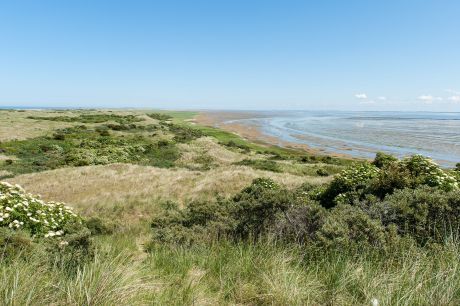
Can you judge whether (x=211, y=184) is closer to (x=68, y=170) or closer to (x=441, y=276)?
(x=68, y=170)

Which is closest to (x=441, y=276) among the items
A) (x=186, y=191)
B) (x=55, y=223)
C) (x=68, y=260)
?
(x=68, y=260)

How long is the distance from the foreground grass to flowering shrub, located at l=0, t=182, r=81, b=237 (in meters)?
4.14

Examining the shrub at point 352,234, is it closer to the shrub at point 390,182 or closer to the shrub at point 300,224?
the shrub at point 300,224

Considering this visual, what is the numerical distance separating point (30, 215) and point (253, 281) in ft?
21.0

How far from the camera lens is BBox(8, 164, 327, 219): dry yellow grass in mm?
16938

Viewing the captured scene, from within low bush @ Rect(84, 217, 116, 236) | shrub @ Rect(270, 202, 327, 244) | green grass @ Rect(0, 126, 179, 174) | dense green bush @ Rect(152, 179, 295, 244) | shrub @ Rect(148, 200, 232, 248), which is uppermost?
shrub @ Rect(270, 202, 327, 244)

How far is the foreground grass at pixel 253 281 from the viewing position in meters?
3.21

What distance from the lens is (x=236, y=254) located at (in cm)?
473

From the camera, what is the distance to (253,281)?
4.00 metres

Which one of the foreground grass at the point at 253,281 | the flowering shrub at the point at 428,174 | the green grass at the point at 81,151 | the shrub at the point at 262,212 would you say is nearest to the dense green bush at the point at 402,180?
the flowering shrub at the point at 428,174

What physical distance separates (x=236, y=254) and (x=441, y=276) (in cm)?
248

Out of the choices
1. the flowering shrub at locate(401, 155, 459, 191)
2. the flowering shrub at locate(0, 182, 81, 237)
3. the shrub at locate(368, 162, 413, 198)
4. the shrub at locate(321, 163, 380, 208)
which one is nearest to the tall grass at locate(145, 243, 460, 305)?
the flowering shrub at locate(0, 182, 81, 237)

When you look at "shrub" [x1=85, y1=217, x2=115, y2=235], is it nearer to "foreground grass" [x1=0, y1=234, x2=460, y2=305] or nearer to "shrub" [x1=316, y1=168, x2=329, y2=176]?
"foreground grass" [x1=0, y1=234, x2=460, y2=305]

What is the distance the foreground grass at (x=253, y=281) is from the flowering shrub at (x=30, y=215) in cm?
414
